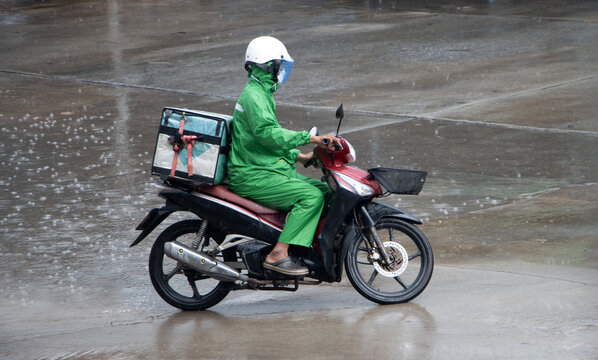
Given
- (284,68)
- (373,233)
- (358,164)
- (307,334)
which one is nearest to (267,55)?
(284,68)

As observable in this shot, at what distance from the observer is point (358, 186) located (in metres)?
4.96

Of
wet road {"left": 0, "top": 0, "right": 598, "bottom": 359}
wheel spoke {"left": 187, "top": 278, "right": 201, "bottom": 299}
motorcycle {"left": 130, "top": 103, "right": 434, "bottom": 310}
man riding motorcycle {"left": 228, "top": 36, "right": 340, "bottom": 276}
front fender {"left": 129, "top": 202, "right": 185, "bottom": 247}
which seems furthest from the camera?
wheel spoke {"left": 187, "top": 278, "right": 201, "bottom": 299}

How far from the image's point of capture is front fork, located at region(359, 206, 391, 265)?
4980 millimetres

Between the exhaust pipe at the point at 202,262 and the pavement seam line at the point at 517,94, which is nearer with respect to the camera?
the exhaust pipe at the point at 202,262

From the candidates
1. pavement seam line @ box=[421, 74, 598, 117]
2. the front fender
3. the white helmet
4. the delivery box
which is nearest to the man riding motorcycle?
the white helmet

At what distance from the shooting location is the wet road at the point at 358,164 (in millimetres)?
4770

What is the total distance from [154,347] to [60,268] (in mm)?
1675

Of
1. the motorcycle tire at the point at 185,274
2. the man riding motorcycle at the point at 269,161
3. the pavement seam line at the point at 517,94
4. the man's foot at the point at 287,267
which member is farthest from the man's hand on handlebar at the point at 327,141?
the pavement seam line at the point at 517,94

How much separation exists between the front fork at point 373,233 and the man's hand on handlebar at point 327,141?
1.42 feet

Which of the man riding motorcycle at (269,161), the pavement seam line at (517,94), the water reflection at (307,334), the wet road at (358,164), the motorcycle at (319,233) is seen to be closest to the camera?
the water reflection at (307,334)

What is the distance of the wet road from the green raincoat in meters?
0.61

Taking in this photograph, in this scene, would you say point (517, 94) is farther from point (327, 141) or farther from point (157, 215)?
point (157, 215)

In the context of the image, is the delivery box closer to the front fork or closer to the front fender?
the front fender

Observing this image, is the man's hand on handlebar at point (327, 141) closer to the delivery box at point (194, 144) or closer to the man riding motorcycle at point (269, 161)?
the man riding motorcycle at point (269, 161)
